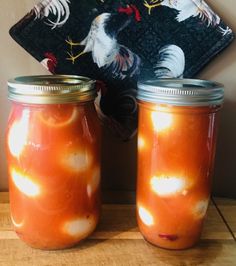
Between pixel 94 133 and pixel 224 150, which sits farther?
pixel 224 150

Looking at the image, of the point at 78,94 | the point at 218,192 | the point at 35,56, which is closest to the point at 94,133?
the point at 78,94

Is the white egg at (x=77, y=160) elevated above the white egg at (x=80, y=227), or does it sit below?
above

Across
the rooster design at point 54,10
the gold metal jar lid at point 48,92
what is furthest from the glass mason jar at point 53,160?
the rooster design at point 54,10

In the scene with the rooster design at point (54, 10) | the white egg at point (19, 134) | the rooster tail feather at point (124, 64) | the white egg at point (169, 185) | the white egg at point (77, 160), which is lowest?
the white egg at point (169, 185)

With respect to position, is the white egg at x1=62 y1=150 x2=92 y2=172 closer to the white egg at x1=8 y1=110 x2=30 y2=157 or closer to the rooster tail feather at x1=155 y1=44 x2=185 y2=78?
the white egg at x1=8 y1=110 x2=30 y2=157

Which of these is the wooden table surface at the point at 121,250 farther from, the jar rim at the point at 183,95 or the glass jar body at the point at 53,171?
the jar rim at the point at 183,95

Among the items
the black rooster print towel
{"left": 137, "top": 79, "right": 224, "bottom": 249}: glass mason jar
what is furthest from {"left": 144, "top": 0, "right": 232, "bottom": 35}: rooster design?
{"left": 137, "top": 79, "right": 224, "bottom": 249}: glass mason jar

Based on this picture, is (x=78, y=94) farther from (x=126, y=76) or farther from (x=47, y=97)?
(x=126, y=76)
